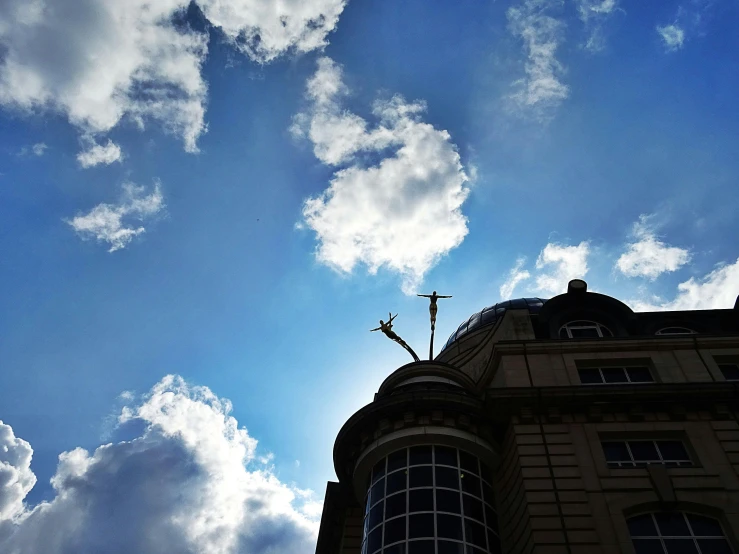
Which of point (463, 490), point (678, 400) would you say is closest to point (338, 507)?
point (463, 490)

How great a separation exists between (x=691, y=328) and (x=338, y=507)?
18.4 metres

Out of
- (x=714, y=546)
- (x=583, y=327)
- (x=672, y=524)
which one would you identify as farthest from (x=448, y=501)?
(x=583, y=327)

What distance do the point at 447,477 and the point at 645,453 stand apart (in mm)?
6999

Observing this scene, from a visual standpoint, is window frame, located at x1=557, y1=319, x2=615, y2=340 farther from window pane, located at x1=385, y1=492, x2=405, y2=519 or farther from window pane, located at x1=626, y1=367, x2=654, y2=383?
window pane, located at x1=385, y1=492, x2=405, y2=519

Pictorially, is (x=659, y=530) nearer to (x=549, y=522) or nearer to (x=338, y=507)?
(x=549, y=522)

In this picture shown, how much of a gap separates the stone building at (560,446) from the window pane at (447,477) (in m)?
0.04

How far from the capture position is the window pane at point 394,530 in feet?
63.7

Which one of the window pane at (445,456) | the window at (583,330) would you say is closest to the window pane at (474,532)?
the window pane at (445,456)

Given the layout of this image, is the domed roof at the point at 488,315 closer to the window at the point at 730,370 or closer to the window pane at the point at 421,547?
the window at the point at 730,370

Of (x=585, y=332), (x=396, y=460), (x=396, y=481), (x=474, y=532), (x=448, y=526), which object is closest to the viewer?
(x=448, y=526)

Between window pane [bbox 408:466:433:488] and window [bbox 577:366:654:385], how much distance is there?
770 centimetres

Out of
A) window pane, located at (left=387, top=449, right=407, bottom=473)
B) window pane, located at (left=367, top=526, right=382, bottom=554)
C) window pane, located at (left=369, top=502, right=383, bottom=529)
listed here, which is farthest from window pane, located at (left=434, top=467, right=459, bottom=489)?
window pane, located at (left=367, top=526, right=382, bottom=554)

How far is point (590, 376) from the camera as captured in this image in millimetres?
24641

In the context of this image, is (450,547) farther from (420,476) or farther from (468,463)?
(468,463)
